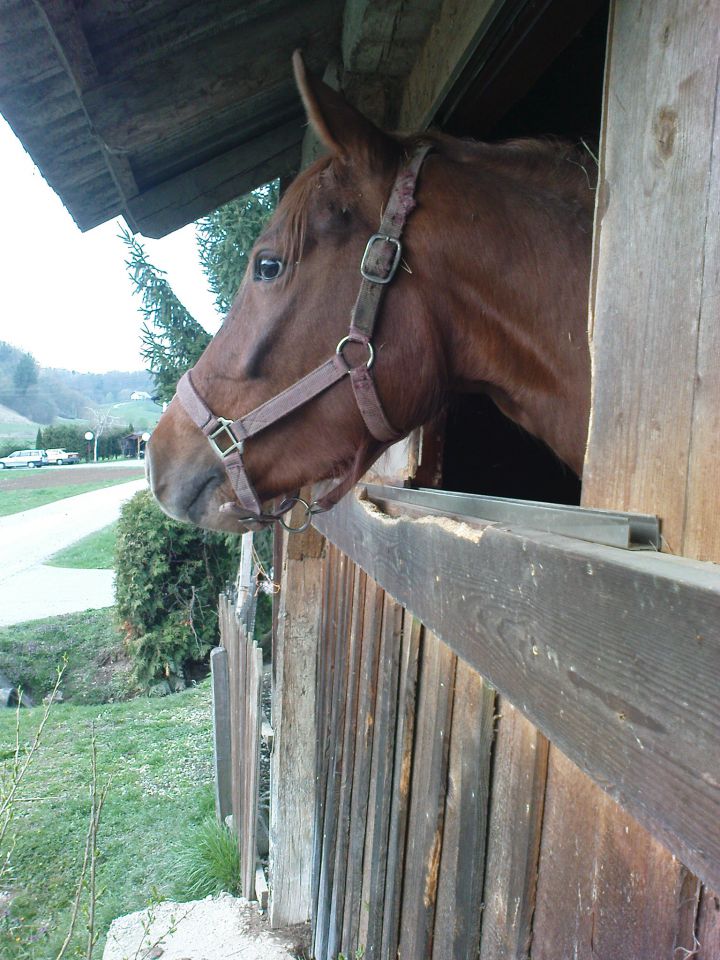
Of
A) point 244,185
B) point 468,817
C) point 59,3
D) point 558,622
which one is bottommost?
point 468,817

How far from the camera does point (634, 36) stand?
848mm

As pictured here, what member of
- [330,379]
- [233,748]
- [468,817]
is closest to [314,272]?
[330,379]

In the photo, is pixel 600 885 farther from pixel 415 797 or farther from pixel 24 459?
pixel 24 459

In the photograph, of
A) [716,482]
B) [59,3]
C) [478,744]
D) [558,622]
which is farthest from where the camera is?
[59,3]

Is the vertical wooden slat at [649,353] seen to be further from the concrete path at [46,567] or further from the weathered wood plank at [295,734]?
the concrete path at [46,567]

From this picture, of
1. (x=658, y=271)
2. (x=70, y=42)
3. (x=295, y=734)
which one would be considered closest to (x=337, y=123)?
(x=70, y=42)

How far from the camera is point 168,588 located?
31.7ft

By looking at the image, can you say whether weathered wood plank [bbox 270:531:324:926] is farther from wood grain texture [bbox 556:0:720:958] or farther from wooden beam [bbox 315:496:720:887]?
wood grain texture [bbox 556:0:720:958]

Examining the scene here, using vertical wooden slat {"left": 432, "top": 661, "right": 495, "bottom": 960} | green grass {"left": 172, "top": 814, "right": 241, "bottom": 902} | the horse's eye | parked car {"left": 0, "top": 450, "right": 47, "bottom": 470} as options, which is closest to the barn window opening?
the horse's eye

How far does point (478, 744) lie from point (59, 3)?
1.79 meters

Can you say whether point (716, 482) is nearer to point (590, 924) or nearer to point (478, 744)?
point (590, 924)

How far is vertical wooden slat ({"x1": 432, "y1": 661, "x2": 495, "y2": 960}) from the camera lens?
1286 millimetres

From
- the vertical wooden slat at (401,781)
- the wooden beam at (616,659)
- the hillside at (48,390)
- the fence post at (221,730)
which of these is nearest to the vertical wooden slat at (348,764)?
the vertical wooden slat at (401,781)

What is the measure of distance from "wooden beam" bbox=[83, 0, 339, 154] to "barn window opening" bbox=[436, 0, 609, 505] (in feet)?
1.82
